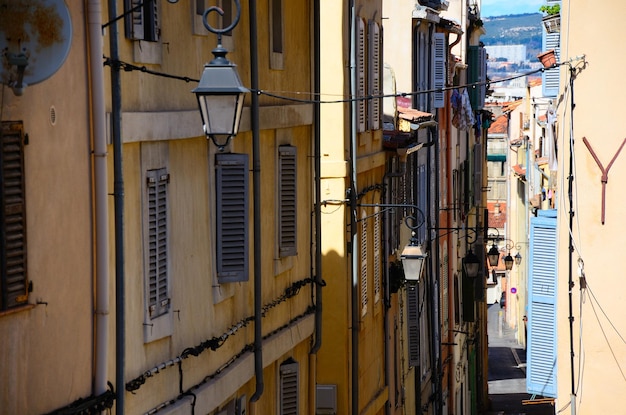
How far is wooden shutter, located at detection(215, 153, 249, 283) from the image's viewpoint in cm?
1302

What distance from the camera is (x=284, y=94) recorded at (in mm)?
16328

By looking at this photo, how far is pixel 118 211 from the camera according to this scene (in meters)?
9.86

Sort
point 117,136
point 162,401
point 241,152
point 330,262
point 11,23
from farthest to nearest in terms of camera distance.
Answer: point 330,262 → point 241,152 → point 162,401 → point 117,136 → point 11,23

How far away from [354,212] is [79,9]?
11506mm

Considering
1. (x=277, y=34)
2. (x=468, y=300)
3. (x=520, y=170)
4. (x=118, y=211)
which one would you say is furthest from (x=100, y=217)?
(x=520, y=170)

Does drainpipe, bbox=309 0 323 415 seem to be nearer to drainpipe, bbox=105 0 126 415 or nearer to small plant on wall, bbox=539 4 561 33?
drainpipe, bbox=105 0 126 415

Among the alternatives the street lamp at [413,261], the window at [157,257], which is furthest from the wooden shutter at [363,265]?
the window at [157,257]

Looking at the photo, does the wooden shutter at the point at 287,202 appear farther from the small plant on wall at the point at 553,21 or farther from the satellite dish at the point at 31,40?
the small plant on wall at the point at 553,21

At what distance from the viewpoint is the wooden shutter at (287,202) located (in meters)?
16.1

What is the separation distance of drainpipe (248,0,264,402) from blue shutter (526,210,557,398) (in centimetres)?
918

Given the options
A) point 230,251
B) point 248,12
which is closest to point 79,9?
point 230,251

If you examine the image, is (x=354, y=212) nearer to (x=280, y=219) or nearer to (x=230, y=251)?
(x=280, y=219)

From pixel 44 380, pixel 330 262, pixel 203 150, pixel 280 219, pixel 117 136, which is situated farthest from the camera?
pixel 330 262

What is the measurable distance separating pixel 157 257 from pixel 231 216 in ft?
6.61
